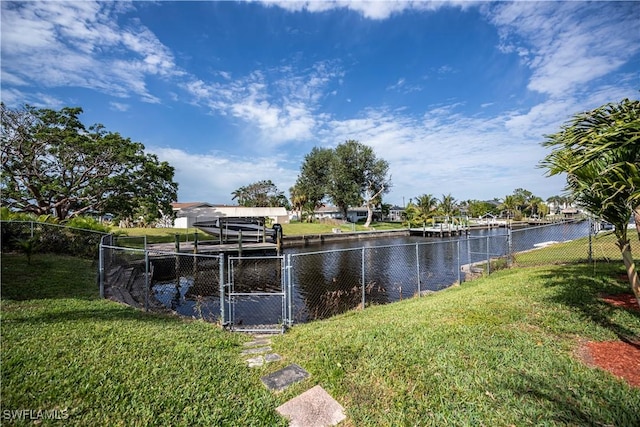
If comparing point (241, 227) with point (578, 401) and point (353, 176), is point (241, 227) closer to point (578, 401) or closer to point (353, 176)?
point (578, 401)

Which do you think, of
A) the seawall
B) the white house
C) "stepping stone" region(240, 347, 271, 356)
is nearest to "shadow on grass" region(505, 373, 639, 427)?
"stepping stone" region(240, 347, 271, 356)

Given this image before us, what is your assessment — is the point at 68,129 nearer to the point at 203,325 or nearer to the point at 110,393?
the point at 203,325

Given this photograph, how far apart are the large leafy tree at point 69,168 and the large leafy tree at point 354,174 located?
30.6m

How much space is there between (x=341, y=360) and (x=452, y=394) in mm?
1321

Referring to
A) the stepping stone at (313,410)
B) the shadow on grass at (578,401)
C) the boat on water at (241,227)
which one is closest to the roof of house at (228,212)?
the boat on water at (241,227)

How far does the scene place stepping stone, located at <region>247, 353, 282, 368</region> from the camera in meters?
3.83

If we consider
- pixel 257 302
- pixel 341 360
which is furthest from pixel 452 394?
pixel 257 302

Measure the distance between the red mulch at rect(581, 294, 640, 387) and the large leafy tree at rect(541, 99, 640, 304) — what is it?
0.72 meters

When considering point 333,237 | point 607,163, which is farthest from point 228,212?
point 607,163

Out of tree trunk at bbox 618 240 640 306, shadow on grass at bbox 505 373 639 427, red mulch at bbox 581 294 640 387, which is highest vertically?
tree trunk at bbox 618 240 640 306

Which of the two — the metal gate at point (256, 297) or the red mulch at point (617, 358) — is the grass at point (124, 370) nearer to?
the metal gate at point (256, 297)

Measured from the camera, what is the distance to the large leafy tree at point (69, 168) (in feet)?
53.6

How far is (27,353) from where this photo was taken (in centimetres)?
360

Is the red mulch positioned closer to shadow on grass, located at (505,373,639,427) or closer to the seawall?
shadow on grass, located at (505,373,639,427)
